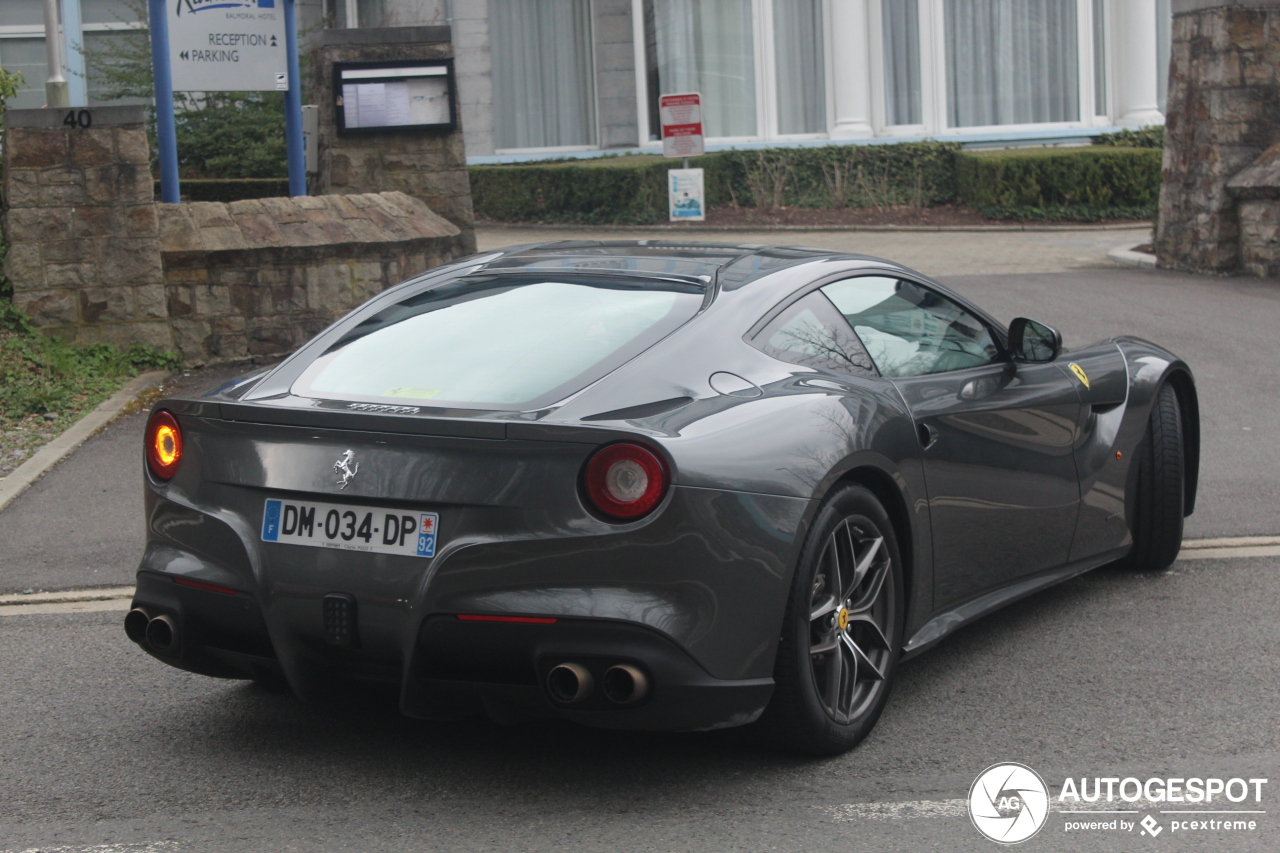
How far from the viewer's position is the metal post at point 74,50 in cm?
2677

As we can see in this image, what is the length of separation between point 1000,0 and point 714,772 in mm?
24843

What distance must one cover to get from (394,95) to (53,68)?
5119 mm

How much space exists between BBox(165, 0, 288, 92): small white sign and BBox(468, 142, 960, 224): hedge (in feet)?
30.6

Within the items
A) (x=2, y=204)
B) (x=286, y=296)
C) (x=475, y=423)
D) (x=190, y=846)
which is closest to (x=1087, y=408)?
(x=475, y=423)

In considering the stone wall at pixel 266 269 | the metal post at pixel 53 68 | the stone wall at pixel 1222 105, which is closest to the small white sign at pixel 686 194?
the stone wall at pixel 1222 105

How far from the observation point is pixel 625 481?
11.0ft

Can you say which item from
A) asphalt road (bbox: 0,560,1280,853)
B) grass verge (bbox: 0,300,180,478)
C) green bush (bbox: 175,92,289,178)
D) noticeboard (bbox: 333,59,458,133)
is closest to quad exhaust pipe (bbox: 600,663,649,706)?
asphalt road (bbox: 0,560,1280,853)

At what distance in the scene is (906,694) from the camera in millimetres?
4387

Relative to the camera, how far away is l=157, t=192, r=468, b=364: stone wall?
35.9 ft

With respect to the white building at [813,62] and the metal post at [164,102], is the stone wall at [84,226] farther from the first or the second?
the white building at [813,62]

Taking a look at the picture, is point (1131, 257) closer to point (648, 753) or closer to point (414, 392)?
point (648, 753)

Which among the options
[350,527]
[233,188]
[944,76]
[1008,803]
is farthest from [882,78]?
[350,527]

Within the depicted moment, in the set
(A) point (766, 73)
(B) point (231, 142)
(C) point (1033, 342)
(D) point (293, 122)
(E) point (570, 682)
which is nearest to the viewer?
(E) point (570, 682)

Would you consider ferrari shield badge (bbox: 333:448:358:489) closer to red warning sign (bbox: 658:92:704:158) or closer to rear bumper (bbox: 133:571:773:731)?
rear bumper (bbox: 133:571:773:731)
